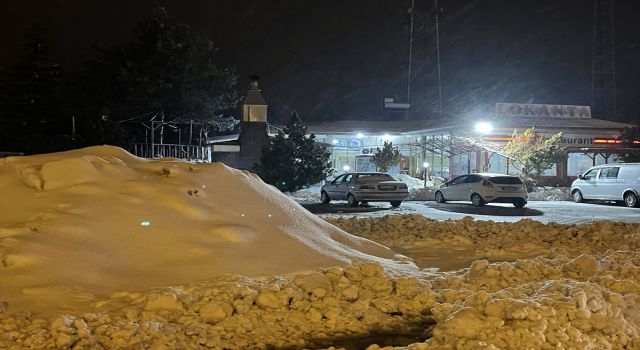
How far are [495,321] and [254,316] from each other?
6.73ft

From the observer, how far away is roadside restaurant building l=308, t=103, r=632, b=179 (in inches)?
1331

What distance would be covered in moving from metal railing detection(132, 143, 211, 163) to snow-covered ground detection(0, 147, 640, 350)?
664 inches

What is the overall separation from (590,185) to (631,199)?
7.55 ft

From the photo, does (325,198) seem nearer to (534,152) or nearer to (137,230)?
(534,152)

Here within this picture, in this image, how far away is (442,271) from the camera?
828cm

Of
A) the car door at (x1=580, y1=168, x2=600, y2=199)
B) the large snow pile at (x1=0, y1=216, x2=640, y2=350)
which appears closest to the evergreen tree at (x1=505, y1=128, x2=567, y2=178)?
the car door at (x1=580, y1=168, x2=600, y2=199)

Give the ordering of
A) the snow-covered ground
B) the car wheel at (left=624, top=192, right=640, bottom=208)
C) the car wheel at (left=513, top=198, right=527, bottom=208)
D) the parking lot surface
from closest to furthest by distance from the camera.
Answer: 1. the snow-covered ground
2. the parking lot surface
3. the car wheel at (left=513, top=198, right=527, bottom=208)
4. the car wheel at (left=624, top=192, right=640, bottom=208)

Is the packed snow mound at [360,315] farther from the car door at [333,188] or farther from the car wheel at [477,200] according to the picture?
the car door at [333,188]

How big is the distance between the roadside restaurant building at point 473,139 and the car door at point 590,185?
6.05 meters

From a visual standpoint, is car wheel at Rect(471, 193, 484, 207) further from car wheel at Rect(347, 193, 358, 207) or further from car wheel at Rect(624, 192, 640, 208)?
car wheel at Rect(624, 192, 640, 208)

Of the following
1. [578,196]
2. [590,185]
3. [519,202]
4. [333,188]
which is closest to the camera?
[519,202]

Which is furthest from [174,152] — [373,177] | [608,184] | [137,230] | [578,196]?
[137,230]

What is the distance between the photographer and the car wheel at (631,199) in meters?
23.7

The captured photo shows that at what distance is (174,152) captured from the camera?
1068 inches
